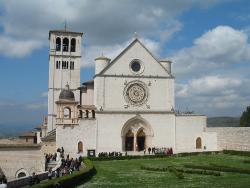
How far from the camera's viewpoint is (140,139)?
170 ft

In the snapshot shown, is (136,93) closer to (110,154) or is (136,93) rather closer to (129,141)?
(129,141)

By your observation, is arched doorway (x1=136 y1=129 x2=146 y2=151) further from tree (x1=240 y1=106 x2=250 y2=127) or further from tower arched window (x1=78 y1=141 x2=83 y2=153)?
tree (x1=240 y1=106 x2=250 y2=127)

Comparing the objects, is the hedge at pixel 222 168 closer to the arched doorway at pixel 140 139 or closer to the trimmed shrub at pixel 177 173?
the trimmed shrub at pixel 177 173

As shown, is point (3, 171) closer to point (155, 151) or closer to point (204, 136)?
point (155, 151)

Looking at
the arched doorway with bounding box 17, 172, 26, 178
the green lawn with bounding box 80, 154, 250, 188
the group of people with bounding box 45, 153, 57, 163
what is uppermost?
the group of people with bounding box 45, 153, 57, 163

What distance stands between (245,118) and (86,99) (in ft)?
96.1

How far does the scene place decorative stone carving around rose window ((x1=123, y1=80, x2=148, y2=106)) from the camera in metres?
51.0

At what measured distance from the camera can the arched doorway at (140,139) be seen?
5150 centimetres

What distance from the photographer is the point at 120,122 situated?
1976 inches

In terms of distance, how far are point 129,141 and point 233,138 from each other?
1228 centimetres

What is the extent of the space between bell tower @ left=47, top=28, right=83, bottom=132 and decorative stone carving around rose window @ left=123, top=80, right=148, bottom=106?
43.0 ft

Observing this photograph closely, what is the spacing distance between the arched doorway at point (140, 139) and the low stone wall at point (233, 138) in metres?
8.26

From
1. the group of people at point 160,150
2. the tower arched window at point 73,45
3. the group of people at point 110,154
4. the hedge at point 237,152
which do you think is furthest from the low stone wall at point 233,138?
the tower arched window at point 73,45

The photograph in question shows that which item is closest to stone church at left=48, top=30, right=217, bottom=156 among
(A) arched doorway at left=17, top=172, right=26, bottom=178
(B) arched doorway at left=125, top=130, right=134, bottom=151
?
(B) arched doorway at left=125, top=130, right=134, bottom=151
